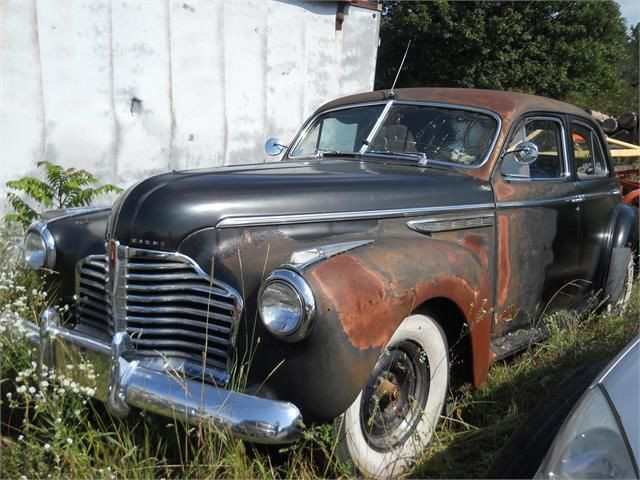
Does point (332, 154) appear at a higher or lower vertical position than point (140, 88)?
A: lower

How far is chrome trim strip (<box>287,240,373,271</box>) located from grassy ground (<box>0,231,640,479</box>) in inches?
23.6

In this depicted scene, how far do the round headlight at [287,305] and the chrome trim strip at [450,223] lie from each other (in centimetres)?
97

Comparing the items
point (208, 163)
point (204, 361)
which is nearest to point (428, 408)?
point (204, 361)

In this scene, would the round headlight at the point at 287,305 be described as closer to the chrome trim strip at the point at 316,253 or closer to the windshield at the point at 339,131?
the chrome trim strip at the point at 316,253

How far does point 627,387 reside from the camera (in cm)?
162

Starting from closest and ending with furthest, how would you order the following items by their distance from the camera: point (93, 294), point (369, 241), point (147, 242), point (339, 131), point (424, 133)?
point (147, 242) < point (369, 241) < point (93, 294) < point (424, 133) < point (339, 131)

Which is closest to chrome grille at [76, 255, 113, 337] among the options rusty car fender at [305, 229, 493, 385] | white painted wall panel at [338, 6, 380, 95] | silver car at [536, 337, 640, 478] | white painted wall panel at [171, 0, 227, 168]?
rusty car fender at [305, 229, 493, 385]

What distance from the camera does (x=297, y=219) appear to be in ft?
8.77

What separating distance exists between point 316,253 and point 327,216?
0.40m

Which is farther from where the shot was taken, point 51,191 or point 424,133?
point 51,191

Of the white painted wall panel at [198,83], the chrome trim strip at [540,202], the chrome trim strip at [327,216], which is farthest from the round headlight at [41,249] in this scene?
the white painted wall panel at [198,83]

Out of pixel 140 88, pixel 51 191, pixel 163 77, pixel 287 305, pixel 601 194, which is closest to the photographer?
pixel 287 305

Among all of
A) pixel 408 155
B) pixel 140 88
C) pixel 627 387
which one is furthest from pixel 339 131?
pixel 140 88

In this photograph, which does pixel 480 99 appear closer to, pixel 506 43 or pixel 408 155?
pixel 408 155
